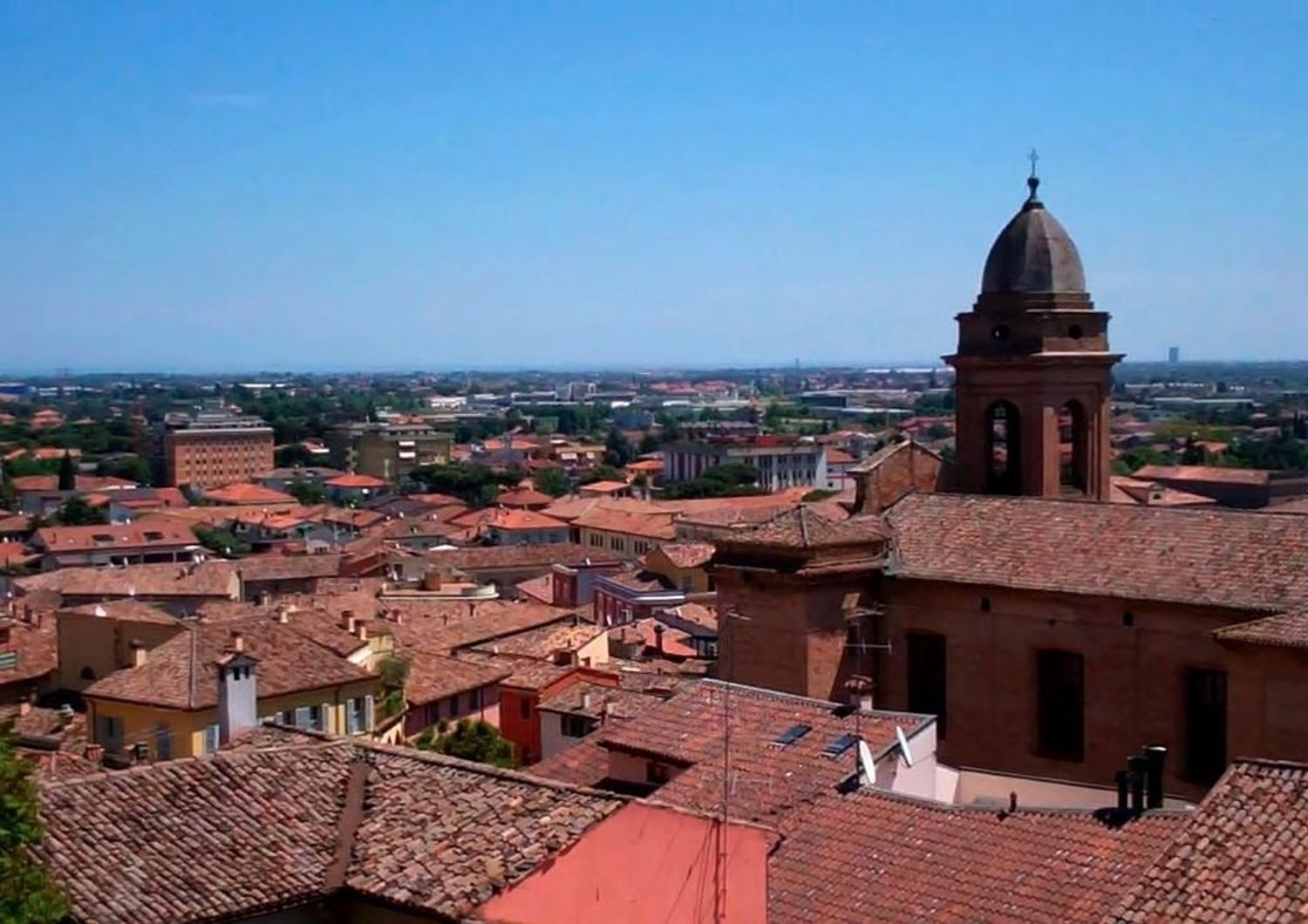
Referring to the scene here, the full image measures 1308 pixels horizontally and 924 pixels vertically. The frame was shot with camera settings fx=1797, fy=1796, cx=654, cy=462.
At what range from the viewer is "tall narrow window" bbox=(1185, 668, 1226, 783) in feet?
67.3

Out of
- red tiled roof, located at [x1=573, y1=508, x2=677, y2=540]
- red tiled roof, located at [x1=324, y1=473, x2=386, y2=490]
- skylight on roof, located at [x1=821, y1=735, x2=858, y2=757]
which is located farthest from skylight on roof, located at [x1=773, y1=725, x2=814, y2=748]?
red tiled roof, located at [x1=324, y1=473, x2=386, y2=490]

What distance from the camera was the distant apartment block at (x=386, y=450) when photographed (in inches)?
6777

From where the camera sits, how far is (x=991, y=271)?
29172 mm

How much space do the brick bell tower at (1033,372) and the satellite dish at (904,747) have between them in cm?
1071

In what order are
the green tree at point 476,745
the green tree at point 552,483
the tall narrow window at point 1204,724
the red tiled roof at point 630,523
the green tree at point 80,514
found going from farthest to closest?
the green tree at point 552,483, the green tree at point 80,514, the red tiled roof at point 630,523, the green tree at point 476,745, the tall narrow window at point 1204,724

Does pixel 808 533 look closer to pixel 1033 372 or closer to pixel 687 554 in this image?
pixel 1033 372

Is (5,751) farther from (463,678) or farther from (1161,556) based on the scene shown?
(463,678)

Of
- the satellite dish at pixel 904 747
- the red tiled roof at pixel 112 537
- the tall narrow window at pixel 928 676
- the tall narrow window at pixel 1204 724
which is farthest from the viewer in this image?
the red tiled roof at pixel 112 537

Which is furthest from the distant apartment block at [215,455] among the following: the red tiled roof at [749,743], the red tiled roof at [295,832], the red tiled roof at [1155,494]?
the red tiled roof at [295,832]

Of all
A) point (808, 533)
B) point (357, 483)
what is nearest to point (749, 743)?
point (808, 533)

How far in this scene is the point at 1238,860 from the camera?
37.9ft

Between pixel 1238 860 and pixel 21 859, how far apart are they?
24.4 ft

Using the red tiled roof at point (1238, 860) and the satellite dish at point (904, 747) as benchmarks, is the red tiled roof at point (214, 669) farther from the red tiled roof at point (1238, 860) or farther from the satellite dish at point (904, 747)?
the red tiled roof at point (1238, 860)

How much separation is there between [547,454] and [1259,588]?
15869 centimetres
